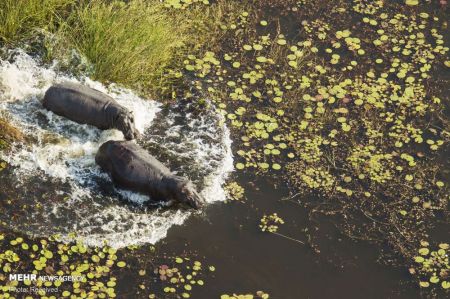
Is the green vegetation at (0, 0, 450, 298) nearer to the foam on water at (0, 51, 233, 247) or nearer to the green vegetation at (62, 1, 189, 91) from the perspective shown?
the green vegetation at (62, 1, 189, 91)

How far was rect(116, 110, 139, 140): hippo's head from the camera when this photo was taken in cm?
1081

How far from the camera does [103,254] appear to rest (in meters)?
9.54

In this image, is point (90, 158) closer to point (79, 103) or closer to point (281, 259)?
point (79, 103)

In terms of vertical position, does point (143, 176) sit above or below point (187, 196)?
above

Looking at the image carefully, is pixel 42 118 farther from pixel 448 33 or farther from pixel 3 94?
pixel 448 33

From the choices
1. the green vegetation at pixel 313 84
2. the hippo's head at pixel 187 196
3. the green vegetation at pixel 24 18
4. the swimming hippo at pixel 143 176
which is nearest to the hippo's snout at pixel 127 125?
the swimming hippo at pixel 143 176

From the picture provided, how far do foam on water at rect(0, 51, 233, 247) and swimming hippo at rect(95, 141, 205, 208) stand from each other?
0.15m

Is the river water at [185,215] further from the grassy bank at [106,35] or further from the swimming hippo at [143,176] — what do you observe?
the grassy bank at [106,35]

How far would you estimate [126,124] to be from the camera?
10.8 metres

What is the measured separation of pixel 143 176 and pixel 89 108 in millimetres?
1414

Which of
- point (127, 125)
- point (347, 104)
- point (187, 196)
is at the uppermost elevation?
point (127, 125)

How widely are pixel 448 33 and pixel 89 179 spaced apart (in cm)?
733

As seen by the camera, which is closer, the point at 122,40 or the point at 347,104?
the point at 122,40

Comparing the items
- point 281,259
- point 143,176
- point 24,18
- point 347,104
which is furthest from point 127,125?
point 347,104
